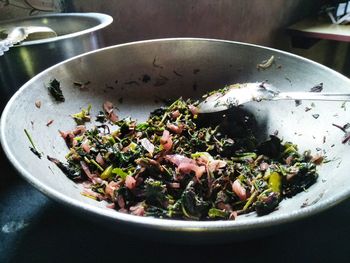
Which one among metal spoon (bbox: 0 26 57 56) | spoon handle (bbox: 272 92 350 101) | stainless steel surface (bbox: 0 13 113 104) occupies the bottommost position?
spoon handle (bbox: 272 92 350 101)

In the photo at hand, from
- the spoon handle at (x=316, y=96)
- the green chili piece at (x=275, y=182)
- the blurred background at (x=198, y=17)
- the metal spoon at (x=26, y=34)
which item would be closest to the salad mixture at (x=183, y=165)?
the green chili piece at (x=275, y=182)

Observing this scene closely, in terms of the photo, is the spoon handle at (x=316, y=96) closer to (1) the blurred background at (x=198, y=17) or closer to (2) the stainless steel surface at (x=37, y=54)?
(2) the stainless steel surface at (x=37, y=54)

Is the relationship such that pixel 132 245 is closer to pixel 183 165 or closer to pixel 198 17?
pixel 183 165

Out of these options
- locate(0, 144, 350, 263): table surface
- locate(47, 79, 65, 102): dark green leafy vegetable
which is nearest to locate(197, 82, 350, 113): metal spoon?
locate(0, 144, 350, 263): table surface

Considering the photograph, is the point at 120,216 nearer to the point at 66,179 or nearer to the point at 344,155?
the point at 66,179

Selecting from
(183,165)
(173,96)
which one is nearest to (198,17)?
(173,96)

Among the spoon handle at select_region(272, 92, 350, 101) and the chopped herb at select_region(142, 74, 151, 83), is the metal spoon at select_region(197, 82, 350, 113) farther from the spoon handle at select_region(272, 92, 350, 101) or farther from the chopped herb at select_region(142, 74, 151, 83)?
the chopped herb at select_region(142, 74, 151, 83)

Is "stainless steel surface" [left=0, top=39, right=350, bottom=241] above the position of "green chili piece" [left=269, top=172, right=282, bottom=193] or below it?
above

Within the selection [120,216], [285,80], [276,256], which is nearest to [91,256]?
[120,216]
